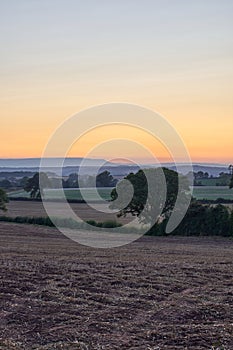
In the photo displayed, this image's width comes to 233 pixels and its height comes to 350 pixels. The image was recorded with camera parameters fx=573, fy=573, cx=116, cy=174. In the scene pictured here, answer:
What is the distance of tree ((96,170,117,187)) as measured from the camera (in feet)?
195

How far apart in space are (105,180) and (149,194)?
13388 millimetres

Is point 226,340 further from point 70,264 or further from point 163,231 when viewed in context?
point 163,231

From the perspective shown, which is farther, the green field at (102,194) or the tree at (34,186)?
the tree at (34,186)

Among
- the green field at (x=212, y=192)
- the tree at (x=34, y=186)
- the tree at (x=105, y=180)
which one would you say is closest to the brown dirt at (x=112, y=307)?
the tree at (x=105, y=180)

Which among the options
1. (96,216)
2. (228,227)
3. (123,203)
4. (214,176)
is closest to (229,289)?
(228,227)

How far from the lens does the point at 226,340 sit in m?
9.15

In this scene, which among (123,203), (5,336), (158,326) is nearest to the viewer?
(5,336)

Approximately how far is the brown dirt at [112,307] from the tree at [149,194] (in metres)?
33.1

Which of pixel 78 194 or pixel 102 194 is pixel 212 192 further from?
pixel 102 194

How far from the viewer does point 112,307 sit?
11.4 metres

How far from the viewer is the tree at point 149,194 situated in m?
50.0

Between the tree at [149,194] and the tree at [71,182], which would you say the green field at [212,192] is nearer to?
the tree at [71,182]

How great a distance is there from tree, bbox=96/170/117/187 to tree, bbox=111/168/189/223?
602cm

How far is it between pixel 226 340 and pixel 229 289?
469 centimetres
